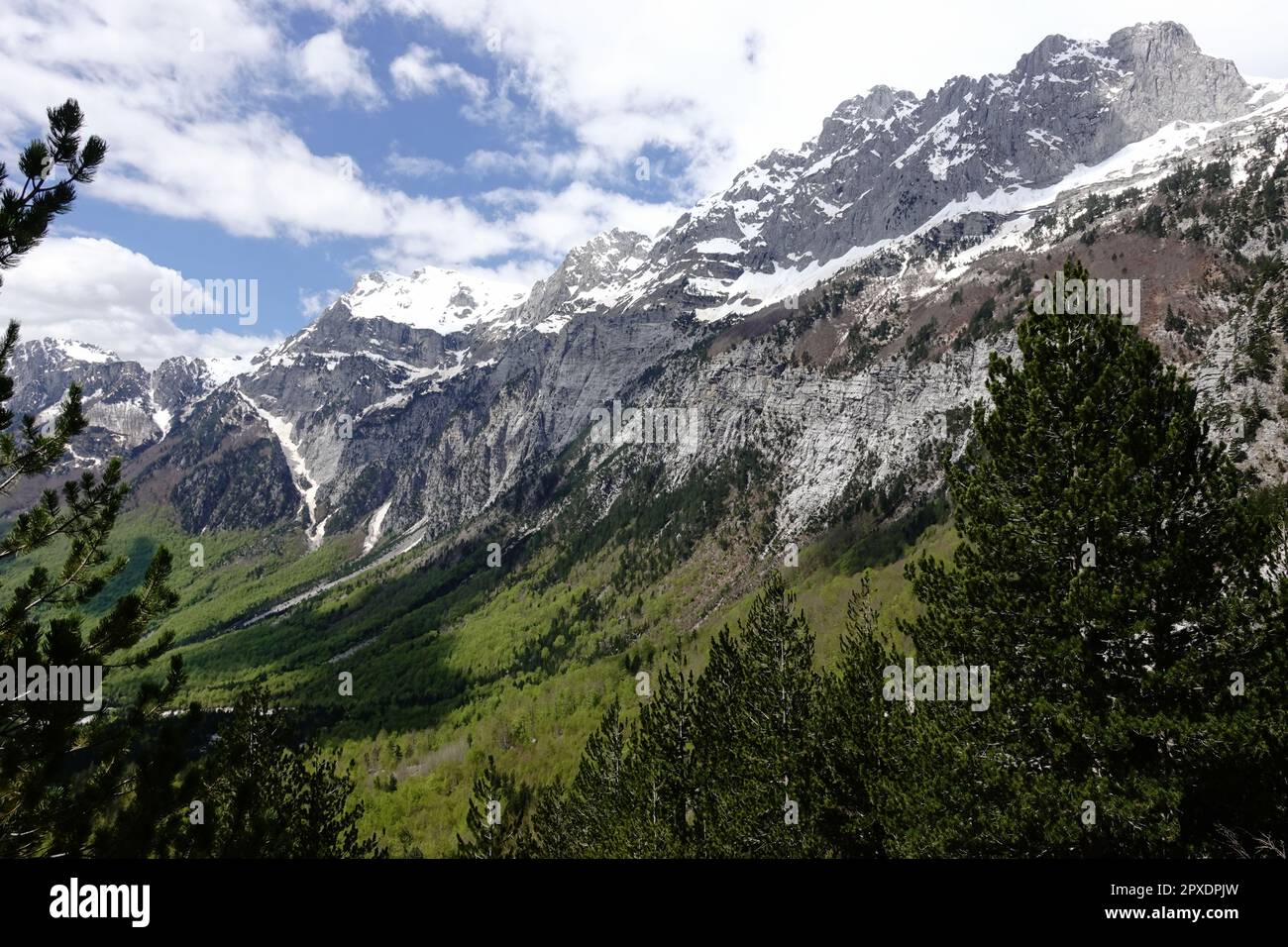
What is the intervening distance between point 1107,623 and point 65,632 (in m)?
21.8

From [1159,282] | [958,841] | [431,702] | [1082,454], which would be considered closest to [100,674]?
[958,841]

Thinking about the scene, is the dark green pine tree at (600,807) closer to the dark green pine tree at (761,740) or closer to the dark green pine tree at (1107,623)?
the dark green pine tree at (761,740)

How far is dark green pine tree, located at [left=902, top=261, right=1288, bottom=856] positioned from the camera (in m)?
13.4

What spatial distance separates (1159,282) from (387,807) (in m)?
207

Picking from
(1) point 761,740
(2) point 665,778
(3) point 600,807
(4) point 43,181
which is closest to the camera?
(4) point 43,181

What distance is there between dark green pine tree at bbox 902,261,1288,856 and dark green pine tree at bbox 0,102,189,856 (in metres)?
19.4

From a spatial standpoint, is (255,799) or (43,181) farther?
(255,799)

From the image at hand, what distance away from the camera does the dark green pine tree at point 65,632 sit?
11.5 m

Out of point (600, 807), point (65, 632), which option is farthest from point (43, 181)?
point (600, 807)

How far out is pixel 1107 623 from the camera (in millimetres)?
14070

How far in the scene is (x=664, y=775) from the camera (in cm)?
3120

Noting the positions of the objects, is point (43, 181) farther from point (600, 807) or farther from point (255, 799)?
point (600, 807)

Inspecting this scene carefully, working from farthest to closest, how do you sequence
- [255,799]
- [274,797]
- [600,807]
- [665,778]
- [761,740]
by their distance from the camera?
1. [600,807]
2. [665,778]
3. [274,797]
4. [761,740]
5. [255,799]

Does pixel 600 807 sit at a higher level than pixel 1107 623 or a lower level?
lower
